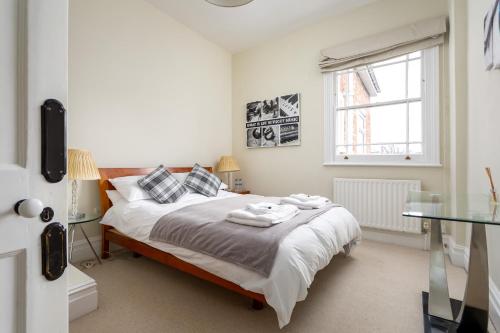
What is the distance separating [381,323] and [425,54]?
2927 mm

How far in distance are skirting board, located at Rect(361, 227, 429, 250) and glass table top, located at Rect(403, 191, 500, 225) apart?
1360mm

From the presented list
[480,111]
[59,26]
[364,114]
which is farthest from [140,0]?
[480,111]

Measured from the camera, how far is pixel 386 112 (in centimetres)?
310

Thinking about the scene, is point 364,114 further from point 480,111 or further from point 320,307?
point 320,307

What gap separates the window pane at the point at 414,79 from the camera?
2854 mm

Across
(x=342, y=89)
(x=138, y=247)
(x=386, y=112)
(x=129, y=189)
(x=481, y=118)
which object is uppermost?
(x=342, y=89)

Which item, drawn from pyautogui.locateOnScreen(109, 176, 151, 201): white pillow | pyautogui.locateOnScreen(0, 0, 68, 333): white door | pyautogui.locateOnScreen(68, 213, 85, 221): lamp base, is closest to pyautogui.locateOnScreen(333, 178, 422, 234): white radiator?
pyautogui.locateOnScreen(109, 176, 151, 201): white pillow

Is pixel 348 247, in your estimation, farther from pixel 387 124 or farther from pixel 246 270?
pixel 387 124

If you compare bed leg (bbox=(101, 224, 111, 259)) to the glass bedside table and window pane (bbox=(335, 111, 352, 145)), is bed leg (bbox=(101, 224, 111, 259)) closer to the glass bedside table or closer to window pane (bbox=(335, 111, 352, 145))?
the glass bedside table

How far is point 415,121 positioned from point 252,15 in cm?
257

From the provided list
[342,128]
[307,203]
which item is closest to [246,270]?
[307,203]

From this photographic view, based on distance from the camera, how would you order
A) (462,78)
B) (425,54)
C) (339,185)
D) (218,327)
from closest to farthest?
(218,327), (462,78), (425,54), (339,185)

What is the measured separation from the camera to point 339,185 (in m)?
3.25

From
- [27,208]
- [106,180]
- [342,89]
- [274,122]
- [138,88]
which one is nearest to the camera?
[27,208]
